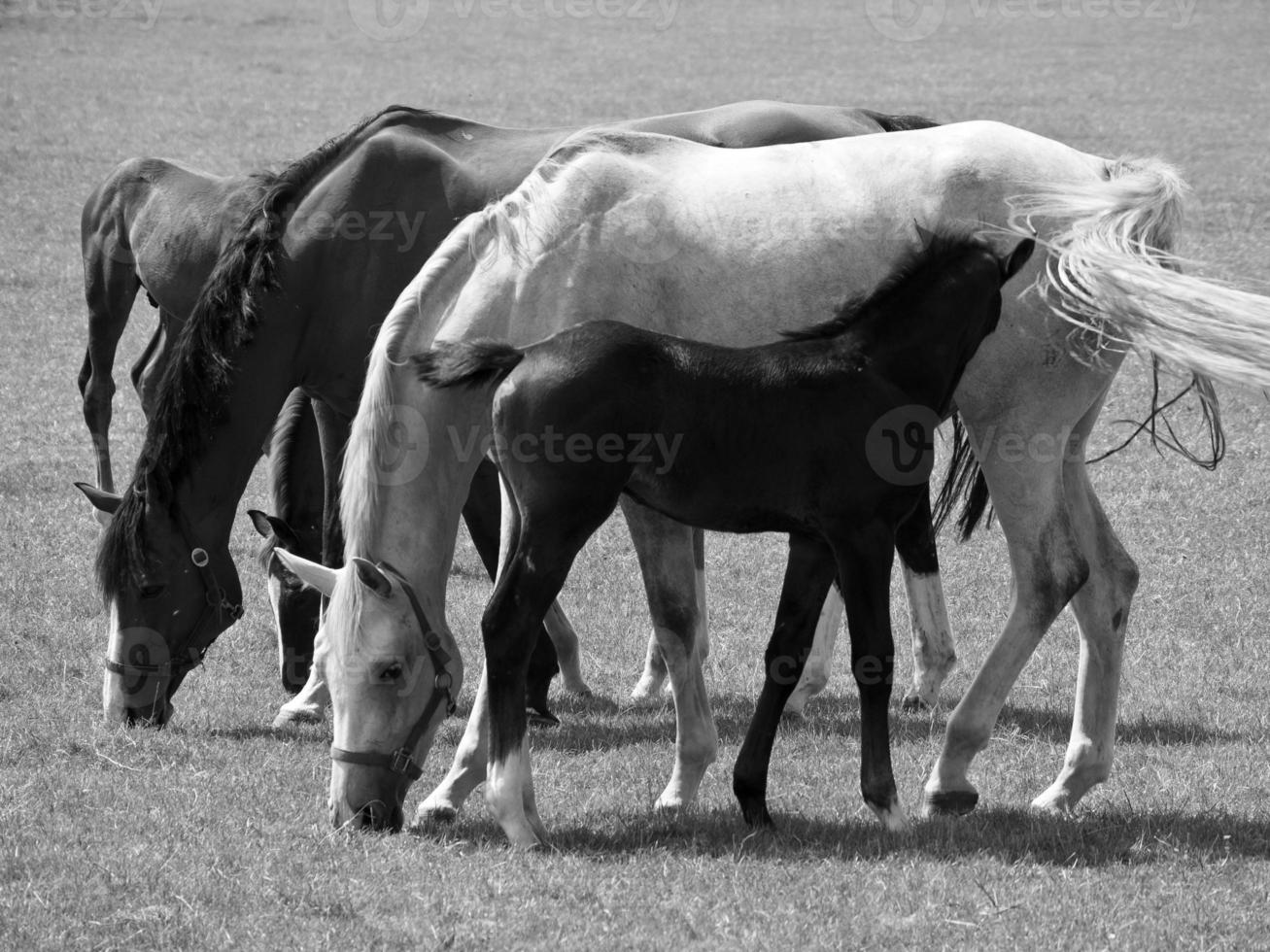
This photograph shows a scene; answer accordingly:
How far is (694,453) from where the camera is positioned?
448cm

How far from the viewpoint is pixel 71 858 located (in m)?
4.41

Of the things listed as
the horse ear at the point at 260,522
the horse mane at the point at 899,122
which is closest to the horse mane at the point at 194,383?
the horse ear at the point at 260,522

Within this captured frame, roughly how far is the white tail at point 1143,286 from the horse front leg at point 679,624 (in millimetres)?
1451

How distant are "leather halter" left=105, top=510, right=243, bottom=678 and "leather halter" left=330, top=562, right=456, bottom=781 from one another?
1.48 m

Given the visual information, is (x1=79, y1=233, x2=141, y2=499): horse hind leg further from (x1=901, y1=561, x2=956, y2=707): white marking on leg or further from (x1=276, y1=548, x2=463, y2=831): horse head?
(x1=276, y1=548, x2=463, y2=831): horse head

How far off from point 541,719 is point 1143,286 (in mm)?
2908

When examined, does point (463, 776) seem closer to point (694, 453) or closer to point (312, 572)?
point (312, 572)

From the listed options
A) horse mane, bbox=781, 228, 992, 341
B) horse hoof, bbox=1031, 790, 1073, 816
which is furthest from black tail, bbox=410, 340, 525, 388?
horse hoof, bbox=1031, 790, 1073, 816

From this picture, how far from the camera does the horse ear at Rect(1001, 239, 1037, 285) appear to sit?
476 cm

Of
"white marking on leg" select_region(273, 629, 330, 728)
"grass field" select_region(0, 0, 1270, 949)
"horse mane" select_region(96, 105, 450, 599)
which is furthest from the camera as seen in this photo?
"white marking on leg" select_region(273, 629, 330, 728)

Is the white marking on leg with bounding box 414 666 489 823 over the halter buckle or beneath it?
beneath

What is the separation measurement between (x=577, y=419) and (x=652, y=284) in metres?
1.02

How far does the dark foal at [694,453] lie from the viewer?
441 centimetres

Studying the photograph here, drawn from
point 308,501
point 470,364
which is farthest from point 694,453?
point 308,501
